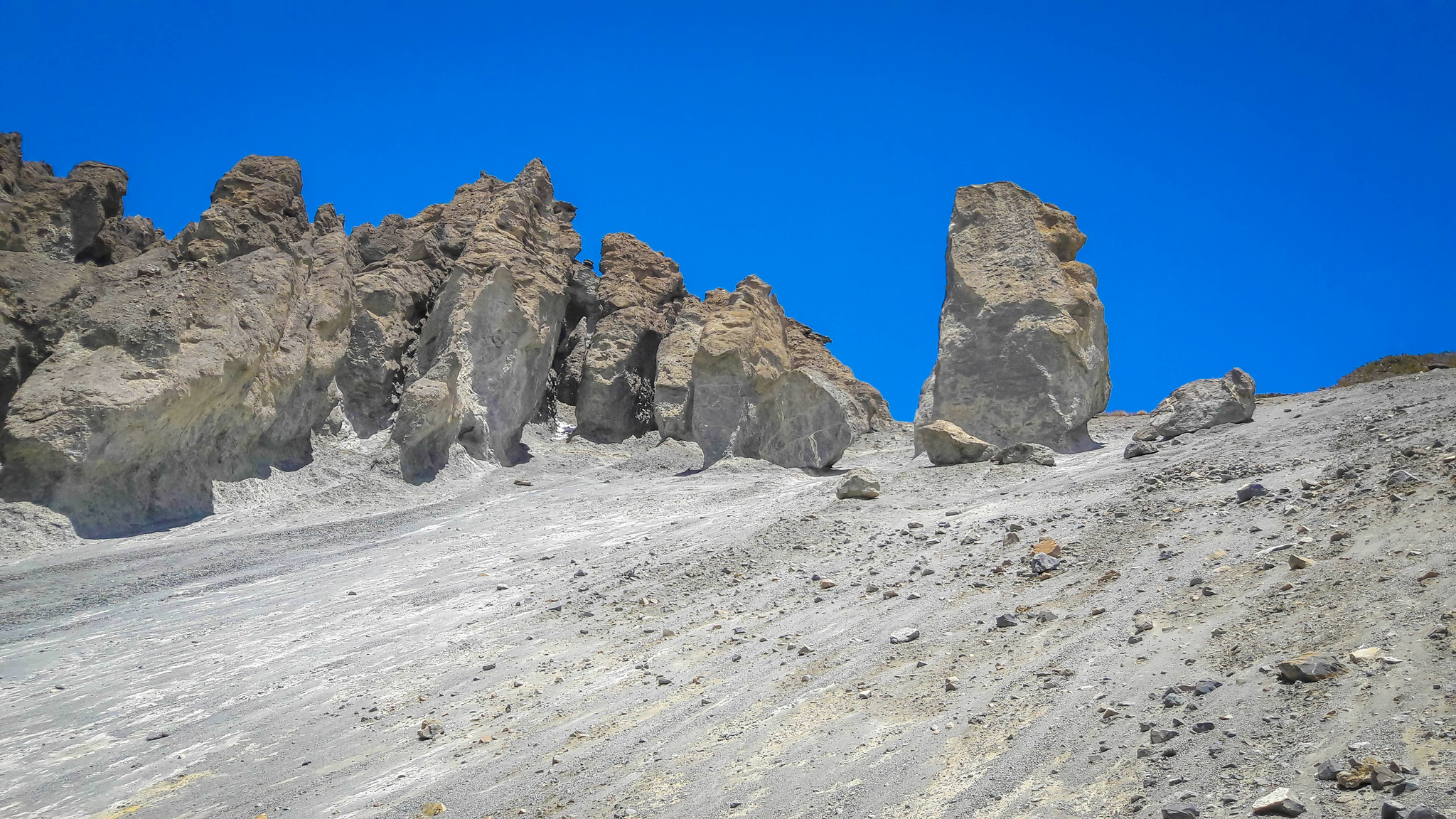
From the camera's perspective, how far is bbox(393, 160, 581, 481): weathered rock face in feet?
66.0

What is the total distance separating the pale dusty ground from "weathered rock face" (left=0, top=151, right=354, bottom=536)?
70.4 inches

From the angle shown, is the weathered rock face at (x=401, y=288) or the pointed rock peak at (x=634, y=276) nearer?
the weathered rock face at (x=401, y=288)

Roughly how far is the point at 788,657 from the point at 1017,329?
13082 mm

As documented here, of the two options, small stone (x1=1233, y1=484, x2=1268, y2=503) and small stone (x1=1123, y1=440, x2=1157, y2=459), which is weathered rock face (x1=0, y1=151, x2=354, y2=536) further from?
small stone (x1=1233, y1=484, x2=1268, y2=503)

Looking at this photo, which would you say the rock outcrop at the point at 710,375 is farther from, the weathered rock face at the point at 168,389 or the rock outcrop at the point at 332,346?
the weathered rock face at the point at 168,389

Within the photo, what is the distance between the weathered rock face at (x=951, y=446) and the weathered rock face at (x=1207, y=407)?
2435mm

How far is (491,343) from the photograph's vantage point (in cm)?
2262

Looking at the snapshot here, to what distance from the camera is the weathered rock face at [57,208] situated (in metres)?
20.5

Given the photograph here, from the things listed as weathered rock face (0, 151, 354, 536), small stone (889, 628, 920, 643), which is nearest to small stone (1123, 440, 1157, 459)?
small stone (889, 628, 920, 643)

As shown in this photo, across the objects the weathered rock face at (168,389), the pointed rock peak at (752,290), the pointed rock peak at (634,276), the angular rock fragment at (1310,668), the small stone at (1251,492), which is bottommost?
the angular rock fragment at (1310,668)

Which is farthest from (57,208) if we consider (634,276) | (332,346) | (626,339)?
(634,276)

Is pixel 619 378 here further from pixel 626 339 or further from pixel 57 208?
pixel 57 208

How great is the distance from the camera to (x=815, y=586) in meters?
8.92

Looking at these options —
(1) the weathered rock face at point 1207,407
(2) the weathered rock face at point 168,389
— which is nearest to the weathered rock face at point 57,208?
(2) the weathered rock face at point 168,389
